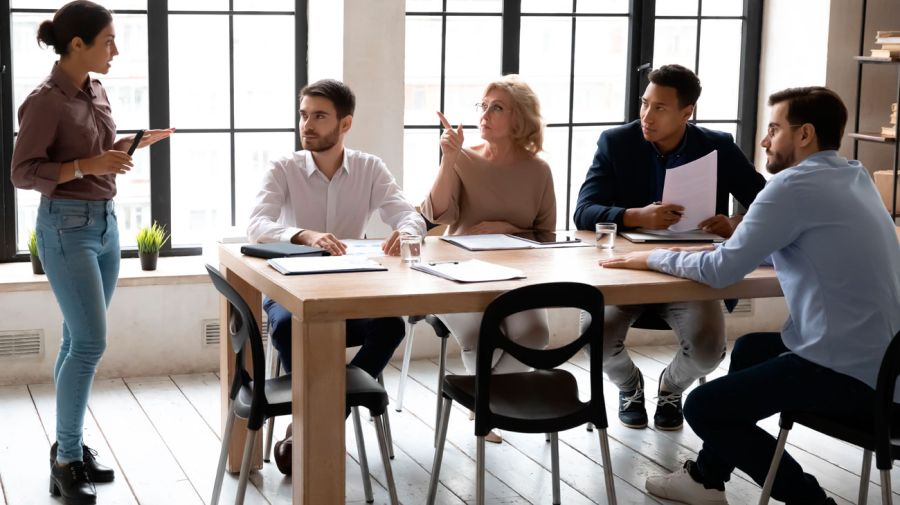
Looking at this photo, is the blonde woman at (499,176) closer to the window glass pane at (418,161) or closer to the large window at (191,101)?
the window glass pane at (418,161)

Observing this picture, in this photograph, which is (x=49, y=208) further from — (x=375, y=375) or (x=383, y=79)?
(x=383, y=79)

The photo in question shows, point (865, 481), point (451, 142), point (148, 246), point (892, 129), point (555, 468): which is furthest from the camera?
point (892, 129)

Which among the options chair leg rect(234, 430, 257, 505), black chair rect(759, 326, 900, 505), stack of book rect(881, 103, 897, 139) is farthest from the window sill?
stack of book rect(881, 103, 897, 139)

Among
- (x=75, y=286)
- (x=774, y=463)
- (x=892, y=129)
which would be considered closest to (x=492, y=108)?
(x=75, y=286)

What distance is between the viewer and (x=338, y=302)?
105 inches

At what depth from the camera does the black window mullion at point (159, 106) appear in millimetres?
4805

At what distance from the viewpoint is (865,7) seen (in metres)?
5.31

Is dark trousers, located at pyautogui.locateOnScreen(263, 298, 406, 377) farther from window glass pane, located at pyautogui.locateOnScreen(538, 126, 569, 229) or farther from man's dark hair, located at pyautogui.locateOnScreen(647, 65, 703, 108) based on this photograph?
window glass pane, located at pyautogui.locateOnScreen(538, 126, 569, 229)

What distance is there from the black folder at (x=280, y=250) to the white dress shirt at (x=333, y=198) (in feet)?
1.19

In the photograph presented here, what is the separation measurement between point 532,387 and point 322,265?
2.17ft

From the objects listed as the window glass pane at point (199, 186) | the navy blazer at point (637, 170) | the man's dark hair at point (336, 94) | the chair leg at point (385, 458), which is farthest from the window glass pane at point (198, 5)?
the chair leg at point (385, 458)

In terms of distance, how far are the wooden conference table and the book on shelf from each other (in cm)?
224

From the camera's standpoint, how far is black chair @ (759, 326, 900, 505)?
2.70 metres

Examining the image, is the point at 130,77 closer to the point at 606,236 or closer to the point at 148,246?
the point at 148,246
